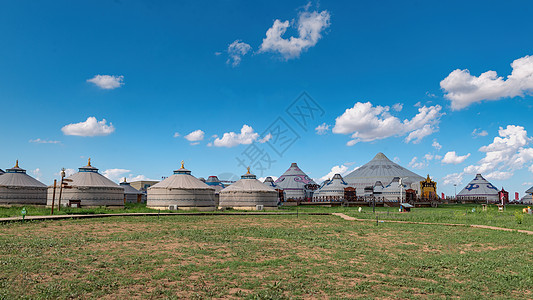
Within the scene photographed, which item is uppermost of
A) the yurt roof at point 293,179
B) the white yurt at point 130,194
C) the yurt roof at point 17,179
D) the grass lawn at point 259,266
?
the yurt roof at point 293,179

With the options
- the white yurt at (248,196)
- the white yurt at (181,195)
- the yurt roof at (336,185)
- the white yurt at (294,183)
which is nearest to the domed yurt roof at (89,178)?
the white yurt at (181,195)

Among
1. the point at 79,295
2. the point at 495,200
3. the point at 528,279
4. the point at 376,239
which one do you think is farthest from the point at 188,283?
the point at 495,200

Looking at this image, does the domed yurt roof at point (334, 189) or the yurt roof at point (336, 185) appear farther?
the yurt roof at point (336, 185)

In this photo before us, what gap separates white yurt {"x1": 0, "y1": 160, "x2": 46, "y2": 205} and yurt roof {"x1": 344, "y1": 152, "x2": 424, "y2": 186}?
376ft

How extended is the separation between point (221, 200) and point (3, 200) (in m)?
35.2

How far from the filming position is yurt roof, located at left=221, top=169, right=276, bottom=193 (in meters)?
67.3

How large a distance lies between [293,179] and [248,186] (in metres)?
79.4

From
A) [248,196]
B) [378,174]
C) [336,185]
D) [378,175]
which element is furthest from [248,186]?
[378,174]

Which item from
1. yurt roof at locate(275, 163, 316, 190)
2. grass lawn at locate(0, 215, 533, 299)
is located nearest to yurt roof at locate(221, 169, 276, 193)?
grass lawn at locate(0, 215, 533, 299)

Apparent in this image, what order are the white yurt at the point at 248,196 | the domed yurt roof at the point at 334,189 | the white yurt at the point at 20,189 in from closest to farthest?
the white yurt at the point at 20,189 < the white yurt at the point at 248,196 < the domed yurt roof at the point at 334,189

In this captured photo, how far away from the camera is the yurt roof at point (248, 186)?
221 feet

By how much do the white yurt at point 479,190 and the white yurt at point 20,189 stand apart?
13497cm

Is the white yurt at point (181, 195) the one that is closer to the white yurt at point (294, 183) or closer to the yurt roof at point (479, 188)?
the white yurt at point (294, 183)

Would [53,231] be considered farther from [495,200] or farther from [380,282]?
[495,200]
